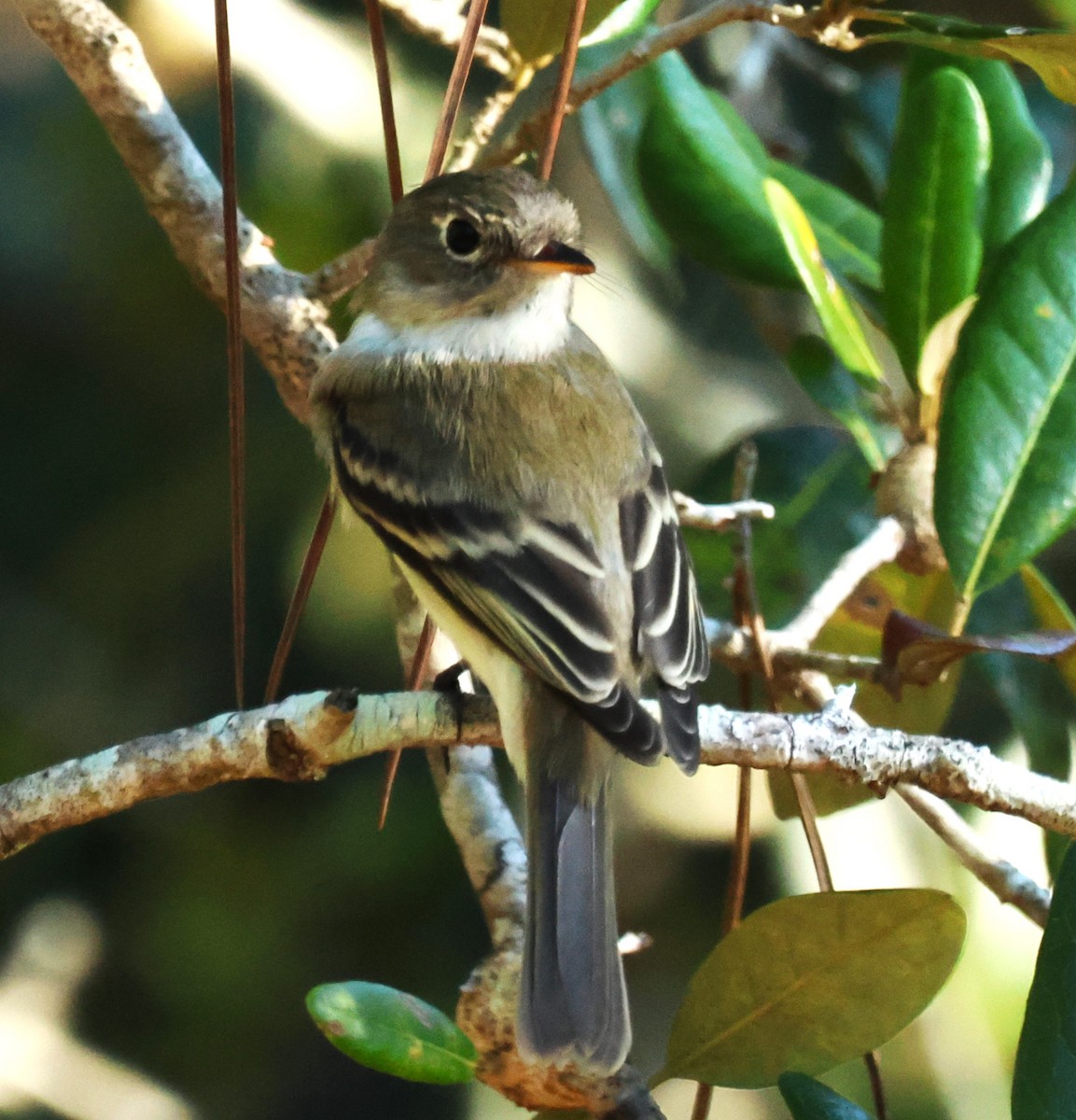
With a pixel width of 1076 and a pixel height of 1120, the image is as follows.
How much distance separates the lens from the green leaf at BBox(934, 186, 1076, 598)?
1627 mm

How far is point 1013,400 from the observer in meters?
1.66

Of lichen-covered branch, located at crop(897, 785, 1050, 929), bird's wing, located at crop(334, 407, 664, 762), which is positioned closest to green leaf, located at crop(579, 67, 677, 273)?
bird's wing, located at crop(334, 407, 664, 762)

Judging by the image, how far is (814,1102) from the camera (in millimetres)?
1210

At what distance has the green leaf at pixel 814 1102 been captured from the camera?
120 centimetres

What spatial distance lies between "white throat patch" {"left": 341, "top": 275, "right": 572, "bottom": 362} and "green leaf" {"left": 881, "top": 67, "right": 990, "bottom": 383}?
0.47 m

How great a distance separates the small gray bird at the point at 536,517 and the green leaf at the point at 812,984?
0.38 ft

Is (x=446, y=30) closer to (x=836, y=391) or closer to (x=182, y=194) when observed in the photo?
(x=182, y=194)

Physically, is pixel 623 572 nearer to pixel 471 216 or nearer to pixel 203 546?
pixel 471 216

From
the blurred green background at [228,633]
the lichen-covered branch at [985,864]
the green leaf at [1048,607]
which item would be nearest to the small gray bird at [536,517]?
the lichen-covered branch at [985,864]

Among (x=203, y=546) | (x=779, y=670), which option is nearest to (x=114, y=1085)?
(x=203, y=546)

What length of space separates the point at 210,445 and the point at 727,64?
1435 mm

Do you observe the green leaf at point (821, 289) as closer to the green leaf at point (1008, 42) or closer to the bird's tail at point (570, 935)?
the green leaf at point (1008, 42)

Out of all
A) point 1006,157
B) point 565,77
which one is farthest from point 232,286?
point 1006,157

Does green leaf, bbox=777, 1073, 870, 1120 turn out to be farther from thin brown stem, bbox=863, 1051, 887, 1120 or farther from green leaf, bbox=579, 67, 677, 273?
green leaf, bbox=579, 67, 677, 273
